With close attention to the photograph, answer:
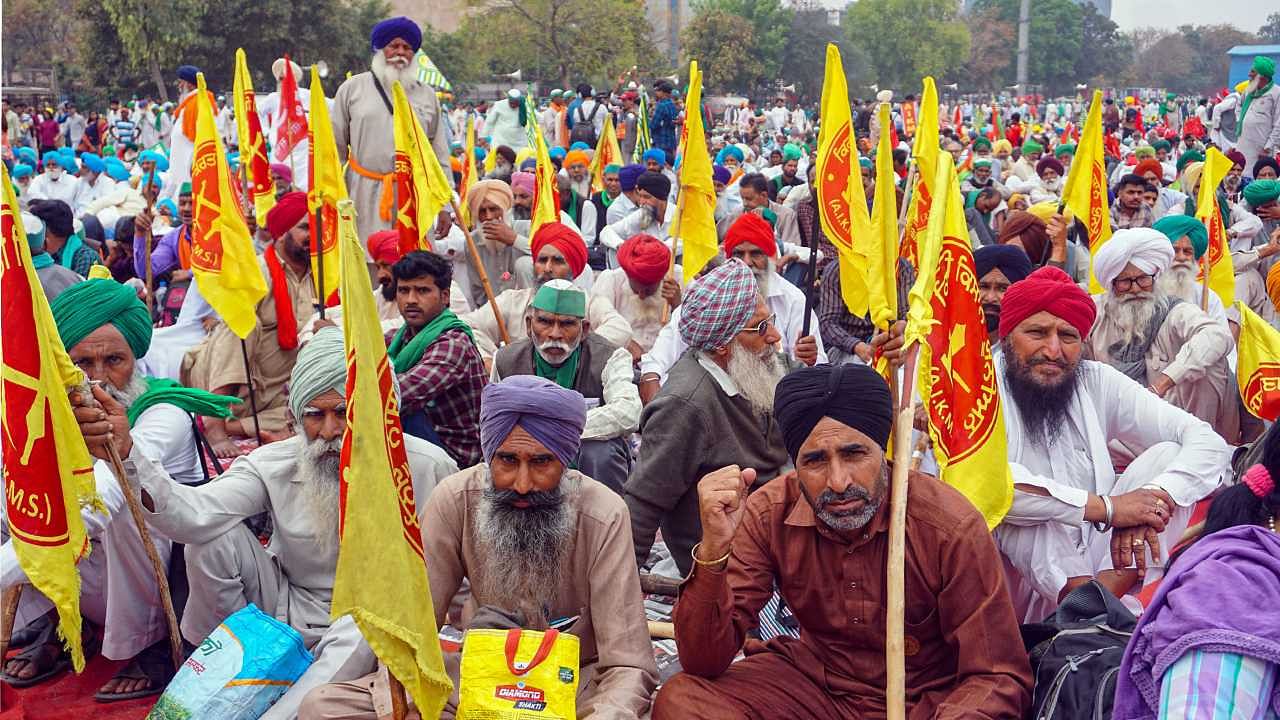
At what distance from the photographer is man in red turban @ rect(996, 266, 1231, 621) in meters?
3.76

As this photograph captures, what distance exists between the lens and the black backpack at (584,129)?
54.3ft

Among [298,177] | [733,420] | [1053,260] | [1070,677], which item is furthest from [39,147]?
[1070,677]

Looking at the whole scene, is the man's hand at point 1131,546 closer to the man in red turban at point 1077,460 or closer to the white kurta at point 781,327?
the man in red turban at point 1077,460

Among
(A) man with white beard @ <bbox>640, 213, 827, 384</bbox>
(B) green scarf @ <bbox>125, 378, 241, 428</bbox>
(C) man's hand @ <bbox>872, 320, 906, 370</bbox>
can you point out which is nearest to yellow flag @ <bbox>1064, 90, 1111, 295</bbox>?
(A) man with white beard @ <bbox>640, 213, 827, 384</bbox>

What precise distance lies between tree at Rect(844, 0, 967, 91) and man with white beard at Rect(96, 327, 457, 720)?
62783 mm

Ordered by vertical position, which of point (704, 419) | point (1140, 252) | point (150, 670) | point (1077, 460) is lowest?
point (150, 670)

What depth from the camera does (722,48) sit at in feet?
160

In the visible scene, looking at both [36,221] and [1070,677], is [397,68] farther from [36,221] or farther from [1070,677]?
[1070,677]

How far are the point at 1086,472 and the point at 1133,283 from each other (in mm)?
1932

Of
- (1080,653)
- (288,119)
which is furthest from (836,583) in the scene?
(288,119)

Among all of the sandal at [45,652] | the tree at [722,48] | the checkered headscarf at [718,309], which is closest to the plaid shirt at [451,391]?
the checkered headscarf at [718,309]

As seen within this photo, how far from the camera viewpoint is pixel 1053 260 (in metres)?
7.64

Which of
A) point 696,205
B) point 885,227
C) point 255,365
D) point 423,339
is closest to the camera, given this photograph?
point 885,227

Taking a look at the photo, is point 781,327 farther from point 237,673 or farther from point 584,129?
point 584,129
